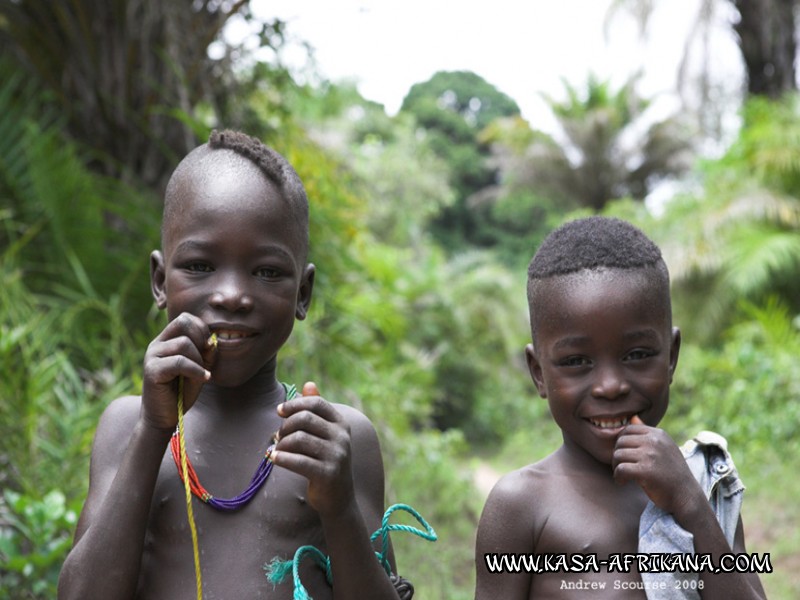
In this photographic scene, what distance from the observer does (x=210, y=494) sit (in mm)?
1903

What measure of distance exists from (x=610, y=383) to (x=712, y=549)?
380 mm

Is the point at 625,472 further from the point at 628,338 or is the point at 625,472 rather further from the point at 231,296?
the point at 231,296

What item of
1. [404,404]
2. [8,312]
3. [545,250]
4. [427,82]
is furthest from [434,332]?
[427,82]

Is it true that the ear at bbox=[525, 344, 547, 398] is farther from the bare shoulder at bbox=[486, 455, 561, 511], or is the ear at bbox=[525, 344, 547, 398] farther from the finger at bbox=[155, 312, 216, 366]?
the finger at bbox=[155, 312, 216, 366]

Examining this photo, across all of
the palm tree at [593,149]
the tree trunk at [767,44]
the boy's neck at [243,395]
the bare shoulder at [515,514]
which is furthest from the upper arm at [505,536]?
the palm tree at [593,149]

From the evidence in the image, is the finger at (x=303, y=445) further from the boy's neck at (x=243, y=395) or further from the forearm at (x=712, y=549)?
the forearm at (x=712, y=549)

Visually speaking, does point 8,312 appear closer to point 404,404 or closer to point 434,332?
point 404,404

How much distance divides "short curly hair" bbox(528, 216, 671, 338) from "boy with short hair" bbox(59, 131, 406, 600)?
53cm

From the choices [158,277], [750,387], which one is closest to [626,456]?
[158,277]

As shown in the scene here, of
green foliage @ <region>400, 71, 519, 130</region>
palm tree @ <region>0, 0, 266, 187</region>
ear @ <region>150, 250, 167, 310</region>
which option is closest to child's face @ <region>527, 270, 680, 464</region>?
ear @ <region>150, 250, 167, 310</region>

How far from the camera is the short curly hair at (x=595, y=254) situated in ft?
6.64

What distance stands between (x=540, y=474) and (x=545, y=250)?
51 centimetres

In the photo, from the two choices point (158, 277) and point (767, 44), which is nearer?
point (158, 277)

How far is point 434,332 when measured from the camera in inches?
596
